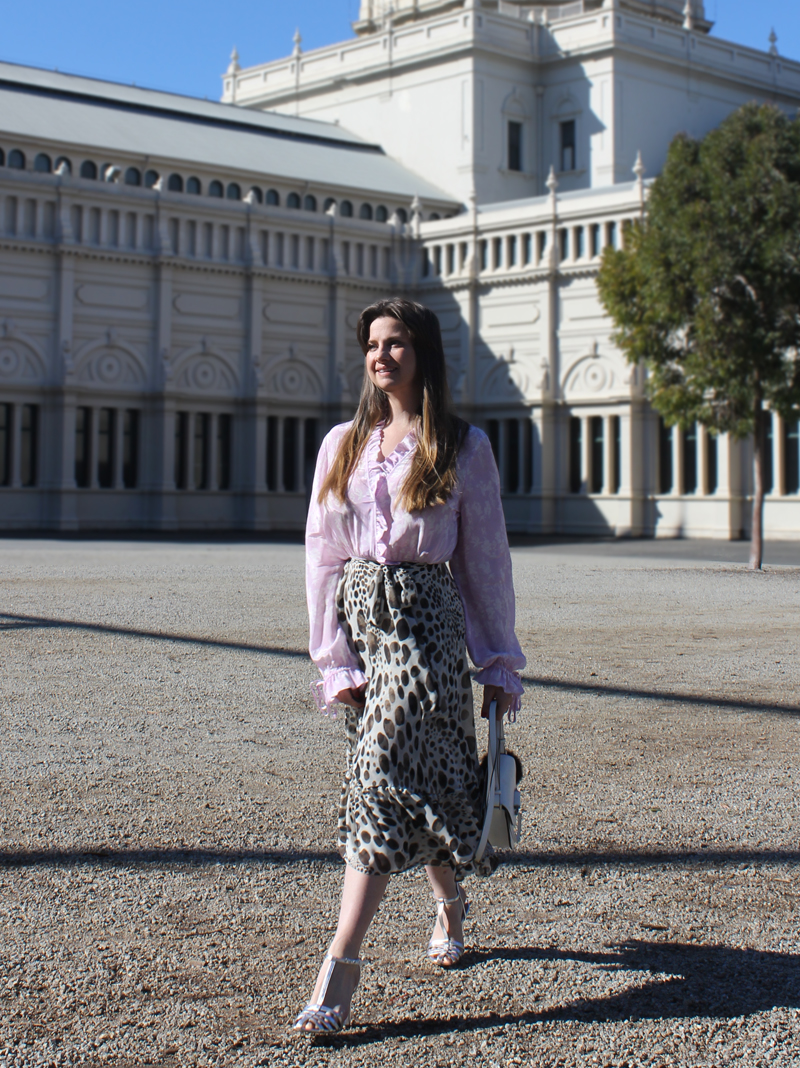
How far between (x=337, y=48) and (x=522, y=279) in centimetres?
1832

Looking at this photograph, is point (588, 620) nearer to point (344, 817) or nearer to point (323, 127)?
point (344, 817)

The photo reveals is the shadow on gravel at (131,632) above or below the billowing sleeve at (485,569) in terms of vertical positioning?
below

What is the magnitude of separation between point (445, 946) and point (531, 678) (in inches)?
242

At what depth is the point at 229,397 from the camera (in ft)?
149

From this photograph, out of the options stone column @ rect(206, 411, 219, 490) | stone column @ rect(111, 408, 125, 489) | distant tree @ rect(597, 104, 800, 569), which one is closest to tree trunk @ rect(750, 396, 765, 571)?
distant tree @ rect(597, 104, 800, 569)

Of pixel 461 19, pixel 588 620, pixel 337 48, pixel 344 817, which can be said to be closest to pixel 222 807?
pixel 344 817

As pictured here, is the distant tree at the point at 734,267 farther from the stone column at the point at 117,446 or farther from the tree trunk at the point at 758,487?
the stone column at the point at 117,446

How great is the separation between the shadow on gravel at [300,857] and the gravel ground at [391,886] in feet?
0.06

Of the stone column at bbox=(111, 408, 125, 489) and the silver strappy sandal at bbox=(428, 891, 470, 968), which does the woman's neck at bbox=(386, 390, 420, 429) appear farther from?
the stone column at bbox=(111, 408, 125, 489)

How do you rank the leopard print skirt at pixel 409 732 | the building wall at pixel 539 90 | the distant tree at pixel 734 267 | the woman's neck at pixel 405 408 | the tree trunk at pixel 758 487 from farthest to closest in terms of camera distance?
the building wall at pixel 539 90 → the tree trunk at pixel 758 487 → the distant tree at pixel 734 267 → the woman's neck at pixel 405 408 → the leopard print skirt at pixel 409 732

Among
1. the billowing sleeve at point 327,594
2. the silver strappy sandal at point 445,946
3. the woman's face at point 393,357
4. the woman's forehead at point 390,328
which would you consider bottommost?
the silver strappy sandal at point 445,946

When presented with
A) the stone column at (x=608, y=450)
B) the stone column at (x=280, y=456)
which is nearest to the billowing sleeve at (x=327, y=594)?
the stone column at (x=608, y=450)

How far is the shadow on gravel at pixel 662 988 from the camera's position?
3938 mm

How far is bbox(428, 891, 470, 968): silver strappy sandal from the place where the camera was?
14.4 ft
